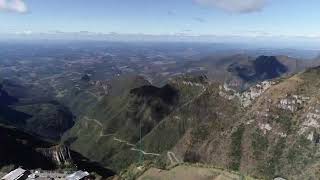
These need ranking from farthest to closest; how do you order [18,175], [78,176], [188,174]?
[18,175], [78,176], [188,174]

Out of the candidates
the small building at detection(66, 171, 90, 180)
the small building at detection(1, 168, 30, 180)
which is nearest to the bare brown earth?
the small building at detection(66, 171, 90, 180)

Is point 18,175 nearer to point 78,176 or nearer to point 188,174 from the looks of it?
point 78,176

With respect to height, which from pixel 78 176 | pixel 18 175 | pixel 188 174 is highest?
pixel 188 174

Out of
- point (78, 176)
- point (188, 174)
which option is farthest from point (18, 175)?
point (188, 174)

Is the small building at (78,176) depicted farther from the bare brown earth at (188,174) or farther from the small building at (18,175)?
the bare brown earth at (188,174)

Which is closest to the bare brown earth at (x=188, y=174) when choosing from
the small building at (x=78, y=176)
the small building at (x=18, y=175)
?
the small building at (x=78, y=176)

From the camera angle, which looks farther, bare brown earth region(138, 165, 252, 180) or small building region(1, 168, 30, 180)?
small building region(1, 168, 30, 180)

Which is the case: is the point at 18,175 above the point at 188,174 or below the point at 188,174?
below

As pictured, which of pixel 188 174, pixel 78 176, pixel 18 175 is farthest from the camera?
pixel 18 175

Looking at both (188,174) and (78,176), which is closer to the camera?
(188,174)

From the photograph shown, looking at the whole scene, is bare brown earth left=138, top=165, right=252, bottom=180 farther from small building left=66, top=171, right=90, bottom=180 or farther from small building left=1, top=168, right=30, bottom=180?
small building left=1, top=168, right=30, bottom=180

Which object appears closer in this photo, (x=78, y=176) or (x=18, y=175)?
(x=78, y=176)

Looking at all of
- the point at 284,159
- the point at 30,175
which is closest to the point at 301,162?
the point at 284,159
